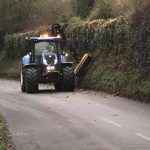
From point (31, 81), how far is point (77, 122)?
35.5 ft

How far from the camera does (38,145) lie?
43.6 ft

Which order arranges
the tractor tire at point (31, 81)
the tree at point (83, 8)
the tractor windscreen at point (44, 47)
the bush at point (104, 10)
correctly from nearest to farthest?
the tractor tire at point (31, 81), the tractor windscreen at point (44, 47), the bush at point (104, 10), the tree at point (83, 8)

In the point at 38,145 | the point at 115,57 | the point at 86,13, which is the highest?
the point at 86,13

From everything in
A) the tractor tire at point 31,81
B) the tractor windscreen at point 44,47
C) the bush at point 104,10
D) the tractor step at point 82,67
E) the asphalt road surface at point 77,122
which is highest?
the bush at point 104,10

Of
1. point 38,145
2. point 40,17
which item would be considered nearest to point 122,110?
point 38,145

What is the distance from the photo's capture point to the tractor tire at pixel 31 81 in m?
27.2

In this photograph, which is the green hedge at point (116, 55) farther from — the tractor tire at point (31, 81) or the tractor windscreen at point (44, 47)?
the tractor tire at point (31, 81)

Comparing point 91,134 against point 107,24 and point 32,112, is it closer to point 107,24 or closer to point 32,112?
point 32,112

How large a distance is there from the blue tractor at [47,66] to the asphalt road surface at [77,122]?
9.90ft

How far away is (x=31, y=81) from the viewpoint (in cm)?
2720

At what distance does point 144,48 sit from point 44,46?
7302 mm

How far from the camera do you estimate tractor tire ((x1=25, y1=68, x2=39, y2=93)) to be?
1072 inches

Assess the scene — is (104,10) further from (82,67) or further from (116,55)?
(116,55)

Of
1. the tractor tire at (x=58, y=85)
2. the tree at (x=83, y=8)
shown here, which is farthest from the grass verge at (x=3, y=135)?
the tree at (x=83, y=8)
